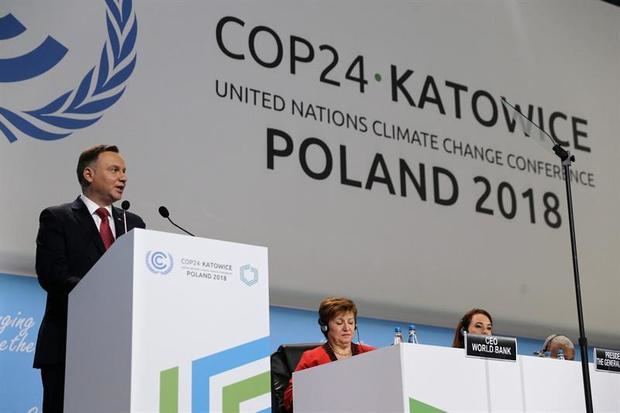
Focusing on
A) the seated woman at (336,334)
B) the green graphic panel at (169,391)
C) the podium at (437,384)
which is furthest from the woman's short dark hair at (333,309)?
the green graphic panel at (169,391)

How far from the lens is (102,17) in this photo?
5.21 m

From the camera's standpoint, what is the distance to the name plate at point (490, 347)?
305 cm

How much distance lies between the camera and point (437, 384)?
2918mm

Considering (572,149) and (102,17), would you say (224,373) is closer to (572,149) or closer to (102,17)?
(102,17)

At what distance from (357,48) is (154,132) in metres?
1.68

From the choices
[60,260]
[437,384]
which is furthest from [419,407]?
[60,260]

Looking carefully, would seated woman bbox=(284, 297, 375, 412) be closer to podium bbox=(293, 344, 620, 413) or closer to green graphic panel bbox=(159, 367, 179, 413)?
podium bbox=(293, 344, 620, 413)

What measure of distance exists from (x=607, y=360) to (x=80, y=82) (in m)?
3.01

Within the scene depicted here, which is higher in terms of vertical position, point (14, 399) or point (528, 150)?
point (528, 150)

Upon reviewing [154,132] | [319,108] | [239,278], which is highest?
[319,108]

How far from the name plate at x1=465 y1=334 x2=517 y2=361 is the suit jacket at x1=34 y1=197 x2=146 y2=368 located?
4.38 ft

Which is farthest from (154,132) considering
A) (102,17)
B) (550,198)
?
(550,198)

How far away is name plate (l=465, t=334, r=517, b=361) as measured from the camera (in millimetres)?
3049

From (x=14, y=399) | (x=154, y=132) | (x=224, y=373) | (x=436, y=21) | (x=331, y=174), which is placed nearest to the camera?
(x=224, y=373)
